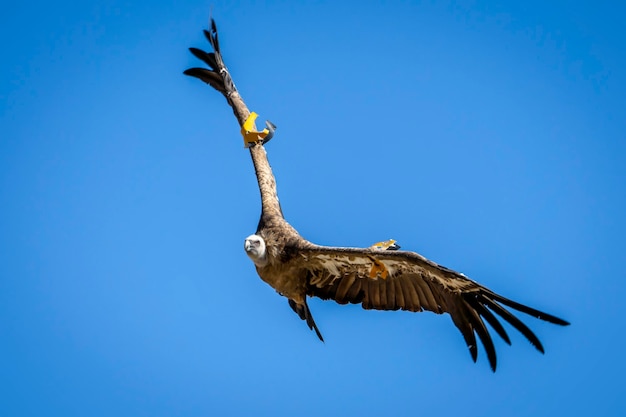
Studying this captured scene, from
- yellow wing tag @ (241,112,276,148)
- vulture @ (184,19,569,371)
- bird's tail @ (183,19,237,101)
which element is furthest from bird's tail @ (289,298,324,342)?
bird's tail @ (183,19,237,101)

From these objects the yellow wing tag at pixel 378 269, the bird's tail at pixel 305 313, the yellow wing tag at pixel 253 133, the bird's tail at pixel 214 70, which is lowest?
the bird's tail at pixel 305 313

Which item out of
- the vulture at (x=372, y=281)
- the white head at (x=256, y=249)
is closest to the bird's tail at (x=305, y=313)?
the vulture at (x=372, y=281)

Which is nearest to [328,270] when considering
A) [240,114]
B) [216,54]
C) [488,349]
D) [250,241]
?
[250,241]

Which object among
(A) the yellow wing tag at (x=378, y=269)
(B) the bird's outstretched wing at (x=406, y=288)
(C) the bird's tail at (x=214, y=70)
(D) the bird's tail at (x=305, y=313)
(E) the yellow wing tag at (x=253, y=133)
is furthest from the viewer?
(C) the bird's tail at (x=214, y=70)

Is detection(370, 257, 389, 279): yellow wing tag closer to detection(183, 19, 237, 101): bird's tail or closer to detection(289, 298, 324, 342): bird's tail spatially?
detection(289, 298, 324, 342): bird's tail

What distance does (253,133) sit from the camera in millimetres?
14414

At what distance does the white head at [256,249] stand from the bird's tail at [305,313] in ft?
3.86

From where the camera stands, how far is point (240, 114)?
15.1m

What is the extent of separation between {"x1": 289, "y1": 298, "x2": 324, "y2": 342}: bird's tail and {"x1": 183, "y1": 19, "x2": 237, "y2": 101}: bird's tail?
446cm

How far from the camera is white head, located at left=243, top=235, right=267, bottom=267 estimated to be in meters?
11.9

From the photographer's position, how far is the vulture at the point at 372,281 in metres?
11.5

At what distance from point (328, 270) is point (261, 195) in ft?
6.67

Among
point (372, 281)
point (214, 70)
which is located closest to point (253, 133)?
point (214, 70)

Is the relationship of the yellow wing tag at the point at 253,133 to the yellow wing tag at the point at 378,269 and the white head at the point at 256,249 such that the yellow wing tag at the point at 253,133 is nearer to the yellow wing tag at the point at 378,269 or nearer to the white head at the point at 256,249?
the white head at the point at 256,249
